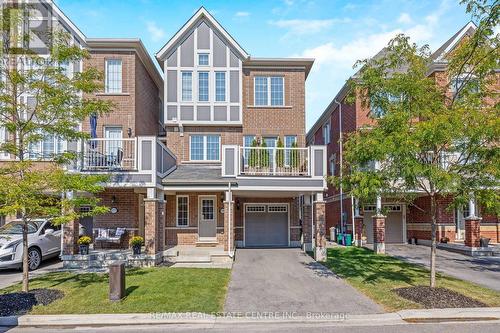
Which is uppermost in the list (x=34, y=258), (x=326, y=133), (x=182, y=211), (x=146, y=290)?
(x=326, y=133)

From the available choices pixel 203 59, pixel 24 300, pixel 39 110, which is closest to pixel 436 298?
pixel 24 300

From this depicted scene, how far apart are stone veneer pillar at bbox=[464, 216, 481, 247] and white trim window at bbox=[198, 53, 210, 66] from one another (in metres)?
14.7

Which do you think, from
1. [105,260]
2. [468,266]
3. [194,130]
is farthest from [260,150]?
[468,266]

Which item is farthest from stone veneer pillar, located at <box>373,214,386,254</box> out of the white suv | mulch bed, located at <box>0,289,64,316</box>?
the white suv

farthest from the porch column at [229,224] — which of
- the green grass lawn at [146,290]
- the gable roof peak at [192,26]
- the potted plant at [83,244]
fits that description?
the gable roof peak at [192,26]

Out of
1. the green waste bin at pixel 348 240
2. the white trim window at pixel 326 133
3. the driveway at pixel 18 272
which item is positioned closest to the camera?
the driveway at pixel 18 272

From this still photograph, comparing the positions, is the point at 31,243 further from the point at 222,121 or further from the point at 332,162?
the point at 332,162

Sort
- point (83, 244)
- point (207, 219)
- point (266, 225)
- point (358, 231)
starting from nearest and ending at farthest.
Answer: point (83, 244) < point (207, 219) < point (266, 225) < point (358, 231)

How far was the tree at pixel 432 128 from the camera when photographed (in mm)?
8898

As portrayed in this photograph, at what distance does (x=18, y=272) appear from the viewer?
13844 millimetres

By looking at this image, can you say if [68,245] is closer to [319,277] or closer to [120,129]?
[120,129]

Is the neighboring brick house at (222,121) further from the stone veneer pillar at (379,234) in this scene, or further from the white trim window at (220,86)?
the stone veneer pillar at (379,234)

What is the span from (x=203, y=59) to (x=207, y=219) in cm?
801

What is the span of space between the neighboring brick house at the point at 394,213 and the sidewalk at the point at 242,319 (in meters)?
10.2
